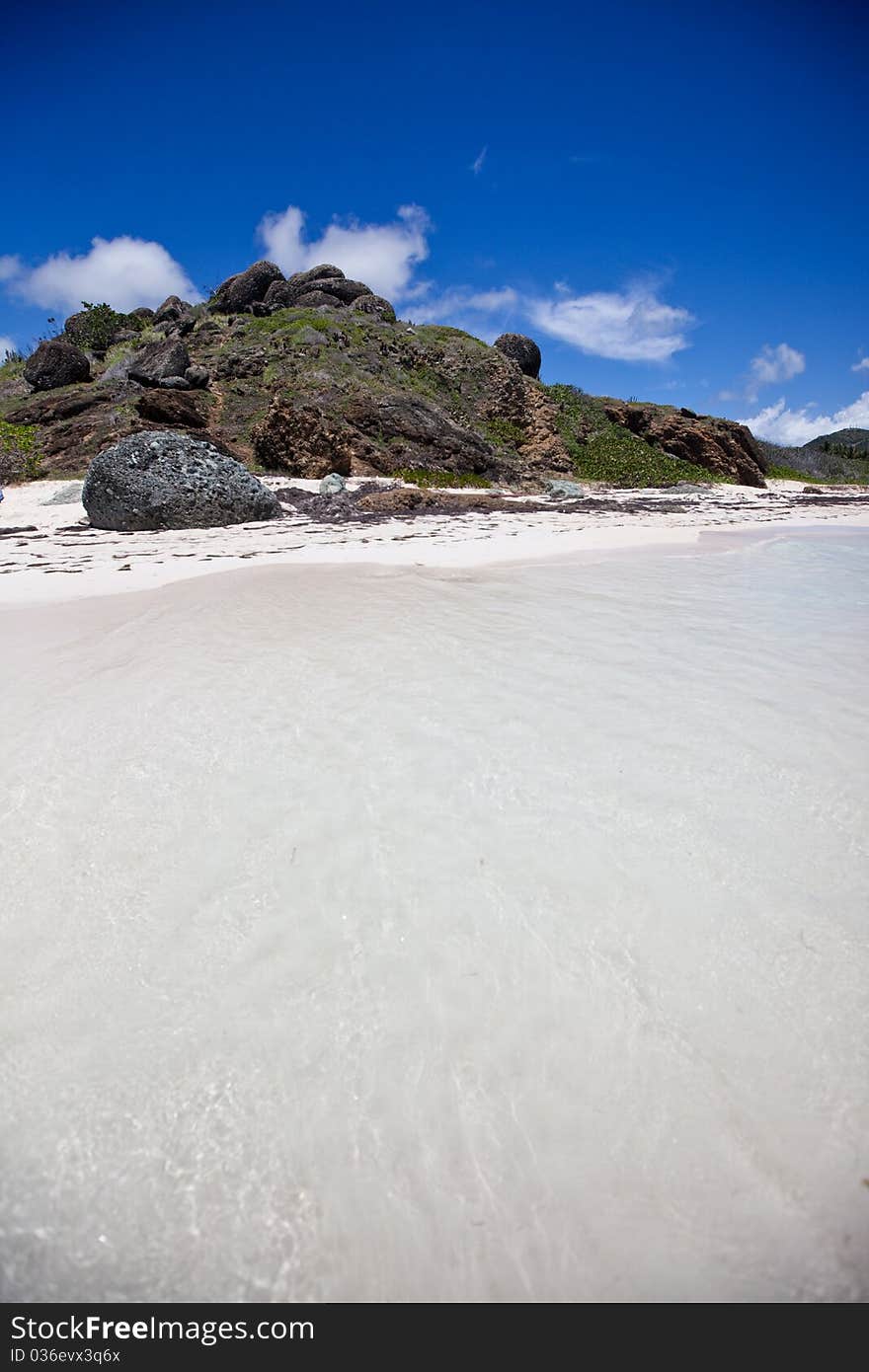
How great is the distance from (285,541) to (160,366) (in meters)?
17.1

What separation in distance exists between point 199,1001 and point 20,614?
447cm

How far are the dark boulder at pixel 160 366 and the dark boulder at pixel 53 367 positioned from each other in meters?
2.42

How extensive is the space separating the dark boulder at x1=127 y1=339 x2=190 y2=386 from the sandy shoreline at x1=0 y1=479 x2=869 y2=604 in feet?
27.4

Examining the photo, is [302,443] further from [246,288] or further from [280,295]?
[246,288]

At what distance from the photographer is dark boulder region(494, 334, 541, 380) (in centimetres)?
3197

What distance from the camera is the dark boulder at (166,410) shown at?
56.0 feet

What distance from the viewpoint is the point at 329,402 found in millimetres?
20047

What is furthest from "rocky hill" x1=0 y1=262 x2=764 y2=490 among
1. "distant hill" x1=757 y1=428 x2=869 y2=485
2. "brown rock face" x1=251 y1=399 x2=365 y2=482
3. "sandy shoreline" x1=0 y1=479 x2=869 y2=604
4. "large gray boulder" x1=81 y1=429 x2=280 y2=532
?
"distant hill" x1=757 y1=428 x2=869 y2=485

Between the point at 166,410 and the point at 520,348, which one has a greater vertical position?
the point at 520,348

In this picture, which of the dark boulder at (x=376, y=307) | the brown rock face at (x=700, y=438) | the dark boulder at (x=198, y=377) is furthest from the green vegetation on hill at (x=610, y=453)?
the dark boulder at (x=198, y=377)

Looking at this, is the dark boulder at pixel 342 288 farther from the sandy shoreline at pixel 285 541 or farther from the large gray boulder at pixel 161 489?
the large gray boulder at pixel 161 489

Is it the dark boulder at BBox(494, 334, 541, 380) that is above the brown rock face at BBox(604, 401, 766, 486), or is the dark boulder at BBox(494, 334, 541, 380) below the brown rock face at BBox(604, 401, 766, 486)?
above

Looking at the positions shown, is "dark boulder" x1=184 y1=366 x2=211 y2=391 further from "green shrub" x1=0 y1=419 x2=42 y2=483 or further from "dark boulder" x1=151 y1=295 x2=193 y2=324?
"dark boulder" x1=151 y1=295 x2=193 y2=324

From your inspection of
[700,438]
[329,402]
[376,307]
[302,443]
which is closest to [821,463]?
[700,438]
